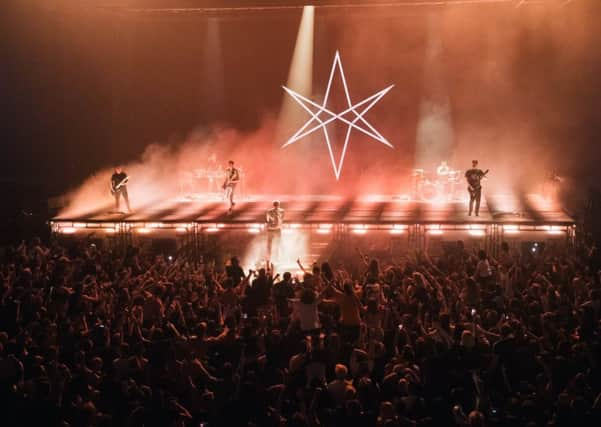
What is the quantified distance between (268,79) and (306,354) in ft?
56.7

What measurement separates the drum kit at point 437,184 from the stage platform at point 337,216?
0.67m

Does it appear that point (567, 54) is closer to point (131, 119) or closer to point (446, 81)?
point (446, 81)

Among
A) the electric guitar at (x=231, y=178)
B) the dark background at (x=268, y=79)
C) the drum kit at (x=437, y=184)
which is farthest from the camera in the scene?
the dark background at (x=268, y=79)

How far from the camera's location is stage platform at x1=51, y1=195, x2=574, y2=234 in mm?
15227

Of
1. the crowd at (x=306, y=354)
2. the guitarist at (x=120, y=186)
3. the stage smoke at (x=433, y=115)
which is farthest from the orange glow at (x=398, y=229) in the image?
the stage smoke at (x=433, y=115)

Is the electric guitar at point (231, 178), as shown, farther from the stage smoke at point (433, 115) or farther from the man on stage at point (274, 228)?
the stage smoke at point (433, 115)

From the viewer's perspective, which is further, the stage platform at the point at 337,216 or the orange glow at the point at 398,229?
the orange glow at the point at 398,229

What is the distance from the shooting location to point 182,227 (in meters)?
15.8

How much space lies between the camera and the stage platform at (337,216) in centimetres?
1523

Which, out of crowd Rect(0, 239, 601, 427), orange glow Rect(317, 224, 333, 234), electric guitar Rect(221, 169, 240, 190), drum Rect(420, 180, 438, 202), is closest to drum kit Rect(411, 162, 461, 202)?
drum Rect(420, 180, 438, 202)

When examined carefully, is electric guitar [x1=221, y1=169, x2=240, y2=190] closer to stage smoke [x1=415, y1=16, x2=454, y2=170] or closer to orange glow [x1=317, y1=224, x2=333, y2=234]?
orange glow [x1=317, y1=224, x2=333, y2=234]

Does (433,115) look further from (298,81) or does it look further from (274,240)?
(274,240)

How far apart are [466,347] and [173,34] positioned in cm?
1836

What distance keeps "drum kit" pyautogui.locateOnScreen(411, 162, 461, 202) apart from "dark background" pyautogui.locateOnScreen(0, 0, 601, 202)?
2.60m
